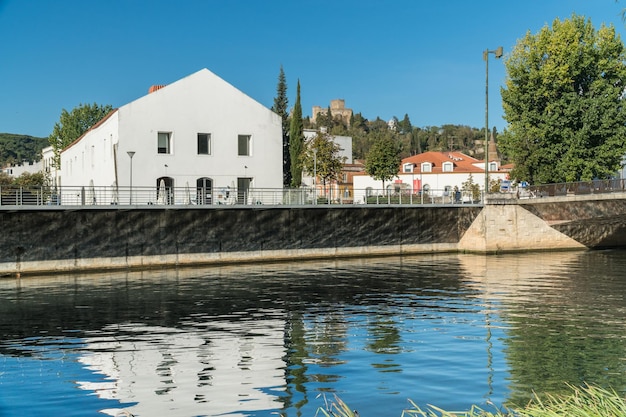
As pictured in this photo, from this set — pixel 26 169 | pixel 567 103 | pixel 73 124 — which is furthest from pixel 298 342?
pixel 26 169

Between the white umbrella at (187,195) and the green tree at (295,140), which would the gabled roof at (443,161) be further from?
the white umbrella at (187,195)

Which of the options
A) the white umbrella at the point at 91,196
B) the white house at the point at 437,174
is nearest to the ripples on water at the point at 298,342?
the white umbrella at the point at 91,196

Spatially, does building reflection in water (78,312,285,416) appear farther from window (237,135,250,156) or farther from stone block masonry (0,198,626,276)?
window (237,135,250,156)

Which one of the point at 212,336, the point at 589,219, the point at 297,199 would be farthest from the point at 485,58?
the point at 212,336

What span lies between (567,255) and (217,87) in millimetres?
25323

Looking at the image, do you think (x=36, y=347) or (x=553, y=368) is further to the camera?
(x=36, y=347)

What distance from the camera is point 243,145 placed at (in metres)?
51.2

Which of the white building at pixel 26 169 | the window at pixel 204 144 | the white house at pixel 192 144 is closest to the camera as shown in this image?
the white house at pixel 192 144

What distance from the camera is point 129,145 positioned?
4738 cm

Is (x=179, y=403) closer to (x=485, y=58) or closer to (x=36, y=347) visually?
(x=36, y=347)

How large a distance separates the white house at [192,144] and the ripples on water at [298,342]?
1425 cm

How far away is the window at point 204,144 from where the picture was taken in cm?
4966

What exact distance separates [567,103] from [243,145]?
26444 millimetres

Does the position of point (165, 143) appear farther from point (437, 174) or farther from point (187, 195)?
point (437, 174)
